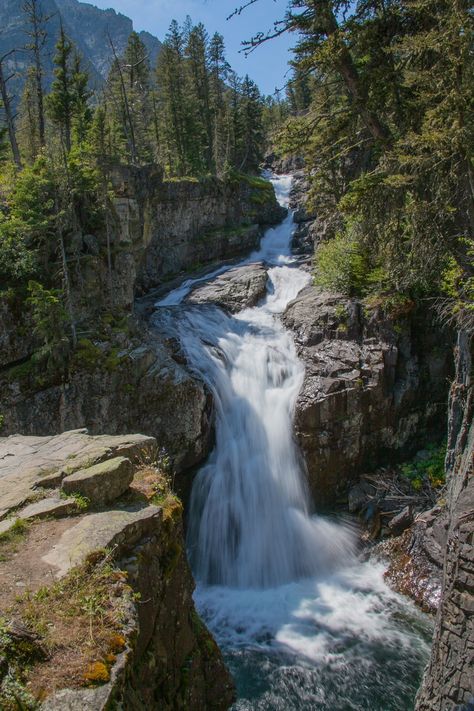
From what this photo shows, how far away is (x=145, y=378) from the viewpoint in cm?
1525

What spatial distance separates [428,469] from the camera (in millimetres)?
15672

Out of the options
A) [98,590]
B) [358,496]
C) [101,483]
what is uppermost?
[101,483]

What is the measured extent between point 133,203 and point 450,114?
1531cm

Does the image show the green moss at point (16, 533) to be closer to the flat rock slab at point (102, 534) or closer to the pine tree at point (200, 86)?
the flat rock slab at point (102, 534)

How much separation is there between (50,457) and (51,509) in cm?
208

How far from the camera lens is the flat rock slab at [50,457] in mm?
6555

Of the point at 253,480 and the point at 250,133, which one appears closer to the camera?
the point at 253,480

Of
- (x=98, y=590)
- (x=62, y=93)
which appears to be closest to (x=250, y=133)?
(x=62, y=93)

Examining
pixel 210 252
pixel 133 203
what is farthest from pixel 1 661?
pixel 210 252

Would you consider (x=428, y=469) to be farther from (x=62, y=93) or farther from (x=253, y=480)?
(x=62, y=93)

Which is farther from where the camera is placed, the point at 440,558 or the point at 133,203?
the point at 133,203

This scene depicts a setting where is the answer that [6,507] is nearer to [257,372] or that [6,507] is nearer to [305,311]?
[257,372]

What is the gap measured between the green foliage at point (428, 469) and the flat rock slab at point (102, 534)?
12.1 meters

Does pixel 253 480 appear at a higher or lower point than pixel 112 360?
lower
